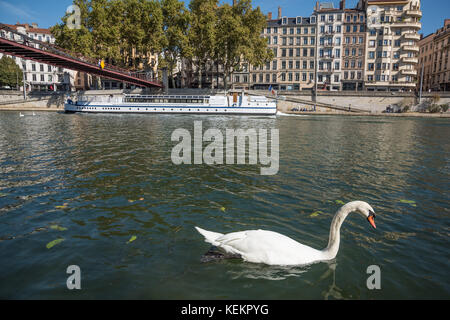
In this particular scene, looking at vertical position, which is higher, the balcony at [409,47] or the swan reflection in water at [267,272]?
the balcony at [409,47]

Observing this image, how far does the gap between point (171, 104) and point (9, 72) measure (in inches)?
1852

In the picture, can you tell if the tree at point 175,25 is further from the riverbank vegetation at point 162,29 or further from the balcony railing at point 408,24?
the balcony railing at point 408,24

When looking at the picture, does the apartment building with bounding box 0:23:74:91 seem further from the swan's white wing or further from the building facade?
the building facade

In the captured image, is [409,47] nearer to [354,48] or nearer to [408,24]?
[408,24]

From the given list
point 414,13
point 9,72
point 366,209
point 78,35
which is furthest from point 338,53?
point 9,72

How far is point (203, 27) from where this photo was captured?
51.7 m

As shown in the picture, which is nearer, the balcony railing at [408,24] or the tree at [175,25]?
the tree at [175,25]

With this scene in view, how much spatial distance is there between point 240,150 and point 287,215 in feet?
27.9

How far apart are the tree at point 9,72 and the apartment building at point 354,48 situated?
74.6 metres

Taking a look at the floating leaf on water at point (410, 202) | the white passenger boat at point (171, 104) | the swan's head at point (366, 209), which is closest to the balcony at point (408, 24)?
the white passenger boat at point (171, 104)

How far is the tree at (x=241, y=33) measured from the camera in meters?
50.7

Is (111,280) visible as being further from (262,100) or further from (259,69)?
(259,69)

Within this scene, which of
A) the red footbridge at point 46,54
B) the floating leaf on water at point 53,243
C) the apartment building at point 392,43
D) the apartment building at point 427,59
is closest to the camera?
the floating leaf on water at point 53,243
